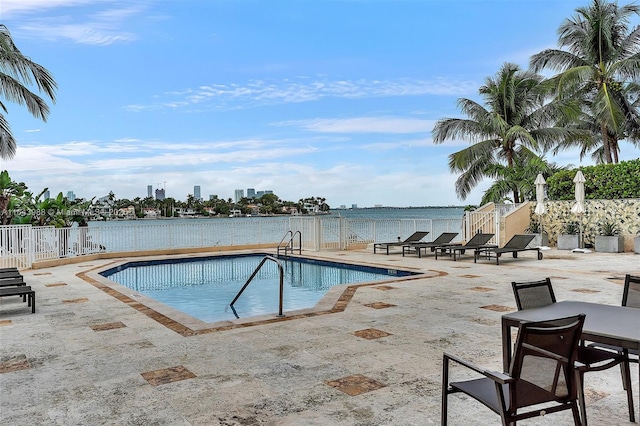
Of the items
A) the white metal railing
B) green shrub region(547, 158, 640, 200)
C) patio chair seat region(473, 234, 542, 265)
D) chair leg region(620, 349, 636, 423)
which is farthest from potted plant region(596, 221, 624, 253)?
chair leg region(620, 349, 636, 423)

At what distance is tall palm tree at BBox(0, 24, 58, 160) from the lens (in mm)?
12016

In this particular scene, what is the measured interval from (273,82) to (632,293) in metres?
21.9

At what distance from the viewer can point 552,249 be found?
1560 centimetres

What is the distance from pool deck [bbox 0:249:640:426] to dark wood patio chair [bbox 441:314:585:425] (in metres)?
0.69

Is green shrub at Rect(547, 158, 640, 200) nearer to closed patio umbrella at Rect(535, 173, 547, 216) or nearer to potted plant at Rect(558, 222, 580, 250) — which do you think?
potted plant at Rect(558, 222, 580, 250)

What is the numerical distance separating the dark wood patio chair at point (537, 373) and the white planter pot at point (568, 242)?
1438 centimetres

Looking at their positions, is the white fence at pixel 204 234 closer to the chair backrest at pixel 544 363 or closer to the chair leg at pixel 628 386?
the chair backrest at pixel 544 363

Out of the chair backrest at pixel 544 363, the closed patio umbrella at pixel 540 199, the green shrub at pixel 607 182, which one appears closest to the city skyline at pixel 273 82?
the closed patio umbrella at pixel 540 199

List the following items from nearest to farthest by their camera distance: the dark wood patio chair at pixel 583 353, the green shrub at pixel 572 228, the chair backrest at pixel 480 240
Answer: the dark wood patio chair at pixel 583 353 → the chair backrest at pixel 480 240 → the green shrub at pixel 572 228

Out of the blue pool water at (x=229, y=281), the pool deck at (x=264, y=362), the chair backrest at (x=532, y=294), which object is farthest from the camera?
→ the blue pool water at (x=229, y=281)

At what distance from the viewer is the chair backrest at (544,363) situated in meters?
2.32

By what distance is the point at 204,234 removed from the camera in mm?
17188

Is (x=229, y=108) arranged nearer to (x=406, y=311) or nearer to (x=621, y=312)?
(x=406, y=311)

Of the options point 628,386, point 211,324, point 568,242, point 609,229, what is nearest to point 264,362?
point 211,324
